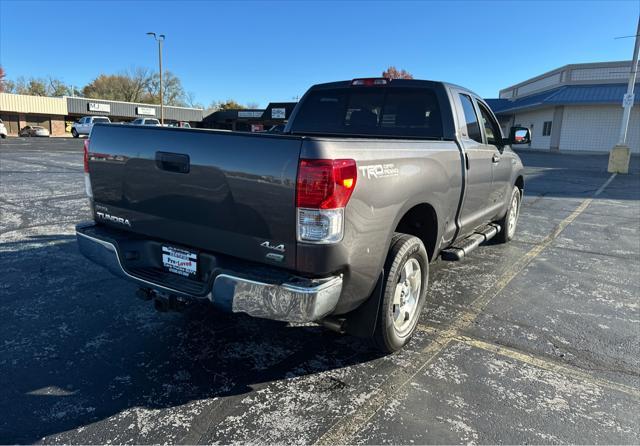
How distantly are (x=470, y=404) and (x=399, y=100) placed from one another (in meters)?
2.95

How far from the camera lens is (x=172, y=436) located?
2.43 m

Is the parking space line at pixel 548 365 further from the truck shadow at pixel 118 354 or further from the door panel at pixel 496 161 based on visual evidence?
the door panel at pixel 496 161

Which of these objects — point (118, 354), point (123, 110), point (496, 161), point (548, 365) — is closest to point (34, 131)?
point (123, 110)

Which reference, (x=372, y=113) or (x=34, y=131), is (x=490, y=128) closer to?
(x=372, y=113)

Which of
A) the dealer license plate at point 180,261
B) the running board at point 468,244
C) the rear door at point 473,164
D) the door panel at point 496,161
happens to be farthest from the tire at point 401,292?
the door panel at point 496,161

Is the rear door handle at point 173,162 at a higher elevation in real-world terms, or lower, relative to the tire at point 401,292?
higher

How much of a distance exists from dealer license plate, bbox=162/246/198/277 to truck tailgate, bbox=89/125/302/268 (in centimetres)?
6

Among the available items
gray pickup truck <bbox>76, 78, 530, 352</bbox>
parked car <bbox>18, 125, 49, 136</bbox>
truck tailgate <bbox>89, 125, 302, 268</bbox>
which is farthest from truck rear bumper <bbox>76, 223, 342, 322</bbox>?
parked car <bbox>18, 125, 49, 136</bbox>

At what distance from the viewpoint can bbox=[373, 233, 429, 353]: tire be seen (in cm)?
305

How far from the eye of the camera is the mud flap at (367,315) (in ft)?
9.76

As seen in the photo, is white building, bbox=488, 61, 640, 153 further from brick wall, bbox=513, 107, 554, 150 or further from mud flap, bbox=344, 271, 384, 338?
mud flap, bbox=344, 271, 384, 338

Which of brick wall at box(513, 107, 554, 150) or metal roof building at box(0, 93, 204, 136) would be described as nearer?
brick wall at box(513, 107, 554, 150)

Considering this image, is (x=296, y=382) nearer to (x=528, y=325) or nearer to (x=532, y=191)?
(x=528, y=325)

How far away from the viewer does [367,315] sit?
9.84ft
